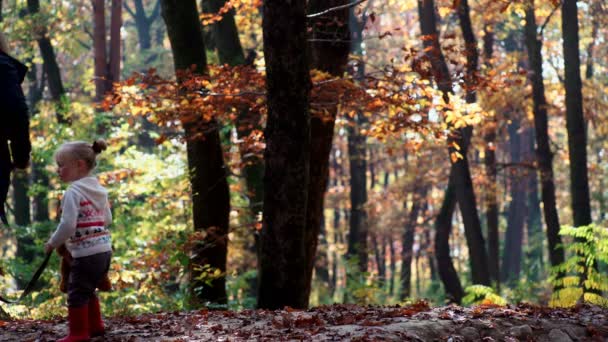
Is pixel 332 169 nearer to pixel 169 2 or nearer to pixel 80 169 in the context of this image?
pixel 169 2

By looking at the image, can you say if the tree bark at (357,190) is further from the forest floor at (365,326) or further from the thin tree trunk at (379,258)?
the forest floor at (365,326)

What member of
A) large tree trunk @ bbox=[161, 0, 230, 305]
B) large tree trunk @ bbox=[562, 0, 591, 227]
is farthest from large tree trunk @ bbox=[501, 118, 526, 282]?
large tree trunk @ bbox=[161, 0, 230, 305]

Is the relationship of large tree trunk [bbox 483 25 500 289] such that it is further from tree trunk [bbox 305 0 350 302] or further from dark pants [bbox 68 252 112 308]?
dark pants [bbox 68 252 112 308]

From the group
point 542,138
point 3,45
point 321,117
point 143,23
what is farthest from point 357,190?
point 3,45

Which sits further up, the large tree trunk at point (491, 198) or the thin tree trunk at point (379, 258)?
the large tree trunk at point (491, 198)

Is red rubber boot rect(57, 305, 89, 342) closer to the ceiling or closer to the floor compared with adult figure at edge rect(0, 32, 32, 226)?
closer to the floor

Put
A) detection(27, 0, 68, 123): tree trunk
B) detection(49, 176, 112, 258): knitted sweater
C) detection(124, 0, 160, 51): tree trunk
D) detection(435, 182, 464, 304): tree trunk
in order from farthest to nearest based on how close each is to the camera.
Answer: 1. detection(124, 0, 160, 51): tree trunk
2. detection(435, 182, 464, 304): tree trunk
3. detection(27, 0, 68, 123): tree trunk
4. detection(49, 176, 112, 258): knitted sweater

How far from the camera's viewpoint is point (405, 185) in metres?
29.1

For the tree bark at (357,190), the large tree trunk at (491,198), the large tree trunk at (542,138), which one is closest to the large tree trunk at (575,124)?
the large tree trunk at (542,138)

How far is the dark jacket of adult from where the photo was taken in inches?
Answer: 218

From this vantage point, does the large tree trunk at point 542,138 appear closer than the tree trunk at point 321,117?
No

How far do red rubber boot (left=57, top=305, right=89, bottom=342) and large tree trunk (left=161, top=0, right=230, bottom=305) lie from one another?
424 centimetres

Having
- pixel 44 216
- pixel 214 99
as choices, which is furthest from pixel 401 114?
pixel 44 216

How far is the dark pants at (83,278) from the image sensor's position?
17.3 ft
